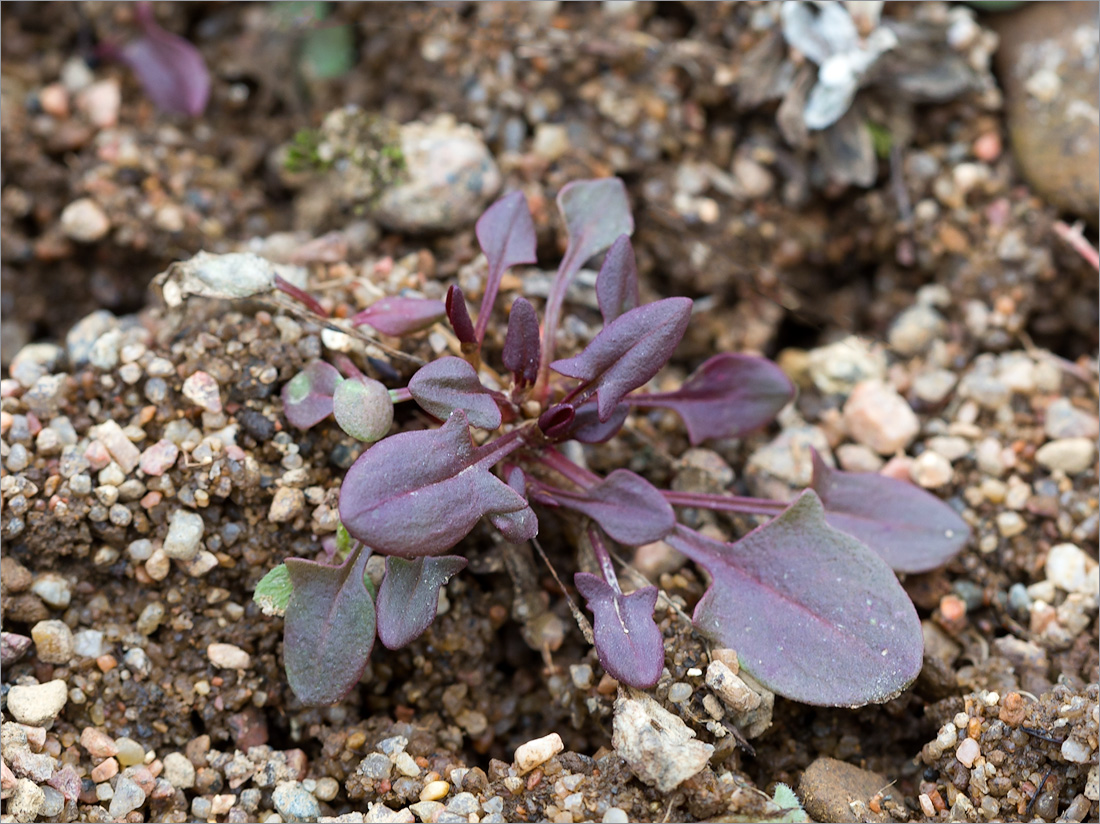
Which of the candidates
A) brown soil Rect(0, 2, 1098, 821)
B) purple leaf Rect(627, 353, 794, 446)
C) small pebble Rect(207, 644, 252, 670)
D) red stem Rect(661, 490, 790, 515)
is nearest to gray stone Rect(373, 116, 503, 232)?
brown soil Rect(0, 2, 1098, 821)

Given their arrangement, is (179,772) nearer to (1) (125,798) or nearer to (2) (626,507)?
(1) (125,798)

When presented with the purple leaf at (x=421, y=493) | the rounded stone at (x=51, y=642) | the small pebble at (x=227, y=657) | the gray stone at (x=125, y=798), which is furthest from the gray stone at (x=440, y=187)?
the gray stone at (x=125, y=798)

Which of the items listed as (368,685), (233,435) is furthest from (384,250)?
(368,685)

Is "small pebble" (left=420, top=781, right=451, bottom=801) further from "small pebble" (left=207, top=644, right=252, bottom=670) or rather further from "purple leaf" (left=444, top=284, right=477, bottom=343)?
"purple leaf" (left=444, top=284, right=477, bottom=343)

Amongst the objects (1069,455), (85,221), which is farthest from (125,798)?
(1069,455)

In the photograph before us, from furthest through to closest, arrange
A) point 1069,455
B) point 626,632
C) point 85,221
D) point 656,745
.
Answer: point 85,221 < point 1069,455 < point 626,632 < point 656,745

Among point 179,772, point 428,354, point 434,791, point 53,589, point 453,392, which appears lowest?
point 179,772
